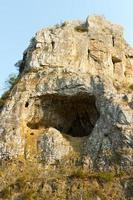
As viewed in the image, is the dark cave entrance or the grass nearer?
the grass

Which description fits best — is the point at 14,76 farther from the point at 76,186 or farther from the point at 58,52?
the point at 76,186

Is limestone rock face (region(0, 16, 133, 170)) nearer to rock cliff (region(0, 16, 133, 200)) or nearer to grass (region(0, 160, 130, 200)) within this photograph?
rock cliff (region(0, 16, 133, 200))

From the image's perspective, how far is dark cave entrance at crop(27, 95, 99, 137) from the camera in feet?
89.2

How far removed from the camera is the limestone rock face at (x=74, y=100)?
2391 cm

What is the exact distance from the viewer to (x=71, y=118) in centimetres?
2848

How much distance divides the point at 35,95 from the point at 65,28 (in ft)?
21.9

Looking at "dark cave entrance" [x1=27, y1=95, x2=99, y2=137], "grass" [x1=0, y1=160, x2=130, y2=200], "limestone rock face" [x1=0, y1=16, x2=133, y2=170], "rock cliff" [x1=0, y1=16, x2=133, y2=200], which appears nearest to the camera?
"grass" [x1=0, y1=160, x2=130, y2=200]

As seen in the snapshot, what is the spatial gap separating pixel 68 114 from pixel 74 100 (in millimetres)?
1296

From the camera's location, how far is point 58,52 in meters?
29.9

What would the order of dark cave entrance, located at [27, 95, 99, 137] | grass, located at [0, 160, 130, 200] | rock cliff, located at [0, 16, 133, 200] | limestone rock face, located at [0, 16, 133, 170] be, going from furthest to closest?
1. dark cave entrance, located at [27, 95, 99, 137]
2. limestone rock face, located at [0, 16, 133, 170]
3. rock cliff, located at [0, 16, 133, 200]
4. grass, located at [0, 160, 130, 200]

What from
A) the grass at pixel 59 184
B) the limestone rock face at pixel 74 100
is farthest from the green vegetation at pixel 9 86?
the grass at pixel 59 184

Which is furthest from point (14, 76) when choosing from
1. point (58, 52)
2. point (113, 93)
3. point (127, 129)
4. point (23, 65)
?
point (127, 129)

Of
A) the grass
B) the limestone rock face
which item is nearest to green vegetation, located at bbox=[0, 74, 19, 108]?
the limestone rock face

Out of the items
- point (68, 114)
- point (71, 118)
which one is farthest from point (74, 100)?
point (71, 118)
